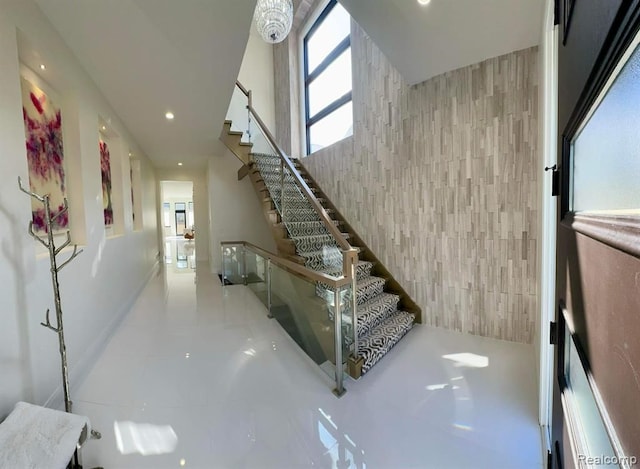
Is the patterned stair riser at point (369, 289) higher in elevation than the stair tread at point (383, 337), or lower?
higher

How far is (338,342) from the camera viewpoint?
2.18 m

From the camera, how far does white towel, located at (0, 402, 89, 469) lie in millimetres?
1117

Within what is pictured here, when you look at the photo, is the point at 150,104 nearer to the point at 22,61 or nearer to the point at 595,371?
the point at 22,61

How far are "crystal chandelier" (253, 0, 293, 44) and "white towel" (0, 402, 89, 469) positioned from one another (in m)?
3.83

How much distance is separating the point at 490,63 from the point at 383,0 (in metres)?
1.28

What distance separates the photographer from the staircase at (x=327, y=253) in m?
2.77

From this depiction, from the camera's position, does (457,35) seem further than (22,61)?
Yes

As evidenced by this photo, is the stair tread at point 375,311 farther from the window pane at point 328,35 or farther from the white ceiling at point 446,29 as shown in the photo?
the window pane at point 328,35

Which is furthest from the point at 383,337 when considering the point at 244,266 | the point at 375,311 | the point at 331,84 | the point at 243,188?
the point at 243,188

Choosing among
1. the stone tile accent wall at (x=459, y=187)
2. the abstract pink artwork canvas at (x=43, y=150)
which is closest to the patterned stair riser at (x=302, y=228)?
the stone tile accent wall at (x=459, y=187)

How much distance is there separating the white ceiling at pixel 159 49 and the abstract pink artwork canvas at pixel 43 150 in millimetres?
665

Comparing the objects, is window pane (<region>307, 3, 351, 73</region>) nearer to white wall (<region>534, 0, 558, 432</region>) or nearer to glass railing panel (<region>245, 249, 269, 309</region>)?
white wall (<region>534, 0, 558, 432</region>)

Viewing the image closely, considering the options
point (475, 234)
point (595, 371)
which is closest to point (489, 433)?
point (595, 371)

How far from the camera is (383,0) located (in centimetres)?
245
